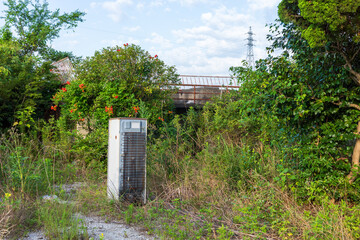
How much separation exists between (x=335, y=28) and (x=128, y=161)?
3.12 meters

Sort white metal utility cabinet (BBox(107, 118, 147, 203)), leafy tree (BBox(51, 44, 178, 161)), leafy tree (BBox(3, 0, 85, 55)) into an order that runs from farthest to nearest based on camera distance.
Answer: leafy tree (BBox(3, 0, 85, 55)) → leafy tree (BBox(51, 44, 178, 161)) → white metal utility cabinet (BBox(107, 118, 147, 203))

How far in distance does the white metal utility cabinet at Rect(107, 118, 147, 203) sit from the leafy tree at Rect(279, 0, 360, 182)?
8.28 feet

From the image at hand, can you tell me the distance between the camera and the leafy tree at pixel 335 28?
3.57 meters

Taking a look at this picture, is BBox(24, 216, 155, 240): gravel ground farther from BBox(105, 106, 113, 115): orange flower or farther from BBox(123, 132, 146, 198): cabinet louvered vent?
BBox(105, 106, 113, 115): orange flower

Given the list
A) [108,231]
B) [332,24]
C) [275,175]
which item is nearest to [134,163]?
[108,231]

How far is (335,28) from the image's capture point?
3.60 m

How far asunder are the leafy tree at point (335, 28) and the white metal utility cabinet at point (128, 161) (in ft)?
8.28

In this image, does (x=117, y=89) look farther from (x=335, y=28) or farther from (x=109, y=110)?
(x=335, y=28)

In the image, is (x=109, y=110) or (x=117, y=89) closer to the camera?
(x=109, y=110)

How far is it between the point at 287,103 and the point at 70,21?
75.5 feet

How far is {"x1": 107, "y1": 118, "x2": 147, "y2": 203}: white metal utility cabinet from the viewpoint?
4.50 meters

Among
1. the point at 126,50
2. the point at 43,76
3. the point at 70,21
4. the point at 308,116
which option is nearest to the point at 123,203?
the point at 308,116

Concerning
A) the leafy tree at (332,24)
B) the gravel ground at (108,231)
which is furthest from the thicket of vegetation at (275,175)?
the gravel ground at (108,231)

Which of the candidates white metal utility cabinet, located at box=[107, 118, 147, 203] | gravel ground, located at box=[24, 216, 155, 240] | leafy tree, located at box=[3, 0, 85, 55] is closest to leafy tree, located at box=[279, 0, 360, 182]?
white metal utility cabinet, located at box=[107, 118, 147, 203]
